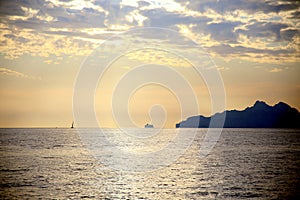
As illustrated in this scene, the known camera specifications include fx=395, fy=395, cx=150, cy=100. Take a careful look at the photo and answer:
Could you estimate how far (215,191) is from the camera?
5247 centimetres

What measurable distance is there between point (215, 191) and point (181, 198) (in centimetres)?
657

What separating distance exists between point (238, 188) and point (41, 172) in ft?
115

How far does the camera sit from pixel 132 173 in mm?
71875

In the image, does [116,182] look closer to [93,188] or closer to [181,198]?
[93,188]

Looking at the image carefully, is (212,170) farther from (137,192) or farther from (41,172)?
(41,172)

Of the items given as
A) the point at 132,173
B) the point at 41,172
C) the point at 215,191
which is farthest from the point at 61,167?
the point at 215,191

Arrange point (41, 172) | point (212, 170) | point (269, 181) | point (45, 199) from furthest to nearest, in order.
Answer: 1. point (212, 170)
2. point (41, 172)
3. point (269, 181)
4. point (45, 199)

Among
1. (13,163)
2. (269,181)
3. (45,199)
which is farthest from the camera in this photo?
(13,163)

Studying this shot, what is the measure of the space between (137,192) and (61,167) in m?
31.3

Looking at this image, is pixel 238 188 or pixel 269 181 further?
pixel 269 181

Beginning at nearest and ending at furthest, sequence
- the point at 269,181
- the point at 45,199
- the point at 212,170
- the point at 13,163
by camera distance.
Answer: the point at 45,199 → the point at 269,181 → the point at 212,170 → the point at 13,163

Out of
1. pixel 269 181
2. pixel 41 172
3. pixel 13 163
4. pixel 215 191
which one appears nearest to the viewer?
pixel 215 191

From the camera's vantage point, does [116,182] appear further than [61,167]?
No

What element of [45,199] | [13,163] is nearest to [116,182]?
[45,199]
